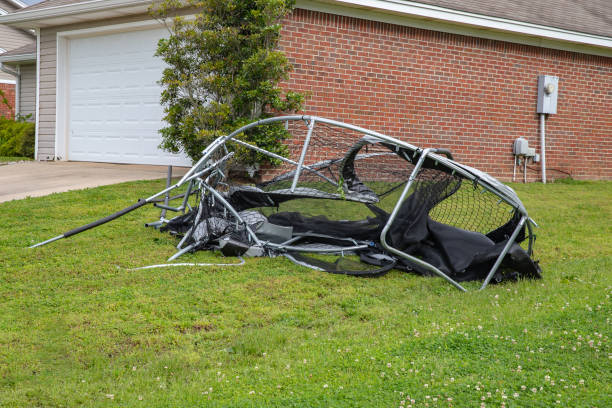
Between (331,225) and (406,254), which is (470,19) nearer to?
(331,225)

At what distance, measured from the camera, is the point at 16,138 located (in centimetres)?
1537

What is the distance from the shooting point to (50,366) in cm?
320

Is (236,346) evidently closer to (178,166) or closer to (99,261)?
(99,261)

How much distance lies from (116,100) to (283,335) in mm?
10302

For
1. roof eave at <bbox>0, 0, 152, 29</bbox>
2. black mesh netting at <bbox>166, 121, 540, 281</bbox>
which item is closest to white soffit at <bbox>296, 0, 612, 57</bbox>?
roof eave at <bbox>0, 0, 152, 29</bbox>

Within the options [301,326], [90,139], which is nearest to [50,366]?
[301,326]

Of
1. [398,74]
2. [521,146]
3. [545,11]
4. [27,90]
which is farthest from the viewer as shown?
[27,90]

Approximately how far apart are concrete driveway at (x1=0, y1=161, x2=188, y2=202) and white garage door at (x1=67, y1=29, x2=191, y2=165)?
0.41 metres

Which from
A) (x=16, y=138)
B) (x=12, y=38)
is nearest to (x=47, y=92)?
(x=16, y=138)

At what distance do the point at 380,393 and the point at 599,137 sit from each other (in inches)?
492

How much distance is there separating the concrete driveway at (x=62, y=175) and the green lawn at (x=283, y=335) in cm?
347

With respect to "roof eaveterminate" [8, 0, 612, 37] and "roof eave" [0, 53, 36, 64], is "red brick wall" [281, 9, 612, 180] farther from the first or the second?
"roof eave" [0, 53, 36, 64]

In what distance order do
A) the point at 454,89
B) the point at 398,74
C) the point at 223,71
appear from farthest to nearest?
the point at 454,89 < the point at 398,74 < the point at 223,71

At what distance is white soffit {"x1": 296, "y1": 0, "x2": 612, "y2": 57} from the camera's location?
33.4 feet
